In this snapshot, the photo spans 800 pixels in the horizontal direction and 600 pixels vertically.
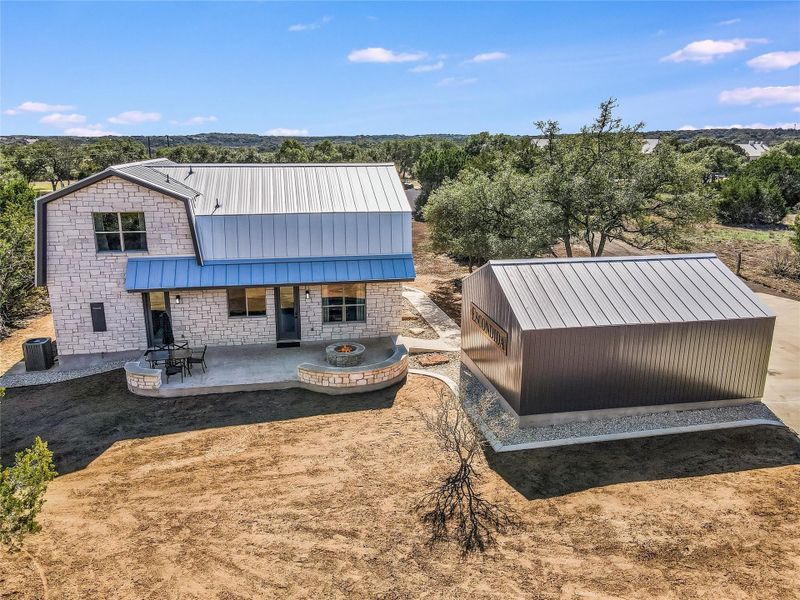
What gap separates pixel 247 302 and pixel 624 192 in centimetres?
1432

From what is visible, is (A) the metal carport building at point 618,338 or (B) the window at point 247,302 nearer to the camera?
(A) the metal carport building at point 618,338

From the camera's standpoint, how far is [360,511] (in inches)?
370

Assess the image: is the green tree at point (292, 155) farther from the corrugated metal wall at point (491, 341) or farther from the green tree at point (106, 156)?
the corrugated metal wall at point (491, 341)

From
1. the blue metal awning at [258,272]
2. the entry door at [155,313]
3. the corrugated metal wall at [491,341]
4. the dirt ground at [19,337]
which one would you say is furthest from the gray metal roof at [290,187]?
the dirt ground at [19,337]

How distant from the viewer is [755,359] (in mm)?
12820

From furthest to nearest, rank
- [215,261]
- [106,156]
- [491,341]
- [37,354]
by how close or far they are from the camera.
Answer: [106,156] → [215,261] → [37,354] → [491,341]

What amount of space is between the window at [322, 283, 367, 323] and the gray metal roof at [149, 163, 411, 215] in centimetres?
242

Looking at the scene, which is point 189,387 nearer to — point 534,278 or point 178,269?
point 178,269

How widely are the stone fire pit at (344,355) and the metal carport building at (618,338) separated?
146 inches

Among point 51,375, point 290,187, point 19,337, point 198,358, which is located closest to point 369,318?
point 290,187

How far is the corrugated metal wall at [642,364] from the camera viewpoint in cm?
1185

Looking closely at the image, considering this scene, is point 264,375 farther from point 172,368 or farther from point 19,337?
point 19,337

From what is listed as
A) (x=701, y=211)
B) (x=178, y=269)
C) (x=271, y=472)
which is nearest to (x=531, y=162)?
(x=701, y=211)

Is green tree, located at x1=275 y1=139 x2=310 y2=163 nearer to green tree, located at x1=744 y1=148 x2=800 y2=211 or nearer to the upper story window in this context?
the upper story window
